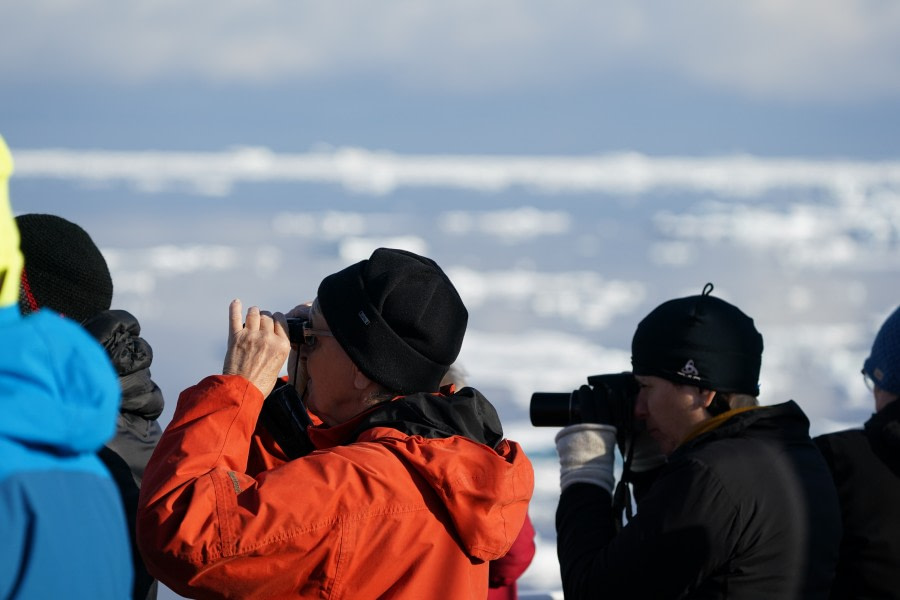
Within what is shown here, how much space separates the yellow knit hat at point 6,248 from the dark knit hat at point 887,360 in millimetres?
1834

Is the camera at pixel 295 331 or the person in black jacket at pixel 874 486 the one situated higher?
the camera at pixel 295 331

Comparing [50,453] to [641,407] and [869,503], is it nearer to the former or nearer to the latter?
[641,407]

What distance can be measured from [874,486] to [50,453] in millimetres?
1722

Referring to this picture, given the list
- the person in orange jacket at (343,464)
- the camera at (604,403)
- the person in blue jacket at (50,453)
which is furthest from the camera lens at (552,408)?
the person in blue jacket at (50,453)

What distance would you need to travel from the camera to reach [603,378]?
2.46 meters

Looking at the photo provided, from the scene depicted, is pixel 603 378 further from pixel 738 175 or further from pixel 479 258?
pixel 738 175

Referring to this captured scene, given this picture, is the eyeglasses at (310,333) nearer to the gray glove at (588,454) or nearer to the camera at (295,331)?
the camera at (295,331)

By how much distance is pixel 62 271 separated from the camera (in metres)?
2.11

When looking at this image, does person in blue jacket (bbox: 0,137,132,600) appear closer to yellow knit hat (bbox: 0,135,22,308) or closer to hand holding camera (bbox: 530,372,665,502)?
yellow knit hat (bbox: 0,135,22,308)

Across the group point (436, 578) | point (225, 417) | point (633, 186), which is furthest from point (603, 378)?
point (633, 186)

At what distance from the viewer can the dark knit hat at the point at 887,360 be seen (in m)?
2.41

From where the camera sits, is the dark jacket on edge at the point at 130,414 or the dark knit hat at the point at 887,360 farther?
the dark knit hat at the point at 887,360

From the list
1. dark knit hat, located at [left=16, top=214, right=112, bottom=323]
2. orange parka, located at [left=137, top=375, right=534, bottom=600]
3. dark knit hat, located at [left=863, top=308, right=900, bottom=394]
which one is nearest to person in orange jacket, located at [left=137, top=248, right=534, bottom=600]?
orange parka, located at [left=137, top=375, right=534, bottom=600]

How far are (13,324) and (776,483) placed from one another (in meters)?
1.45
